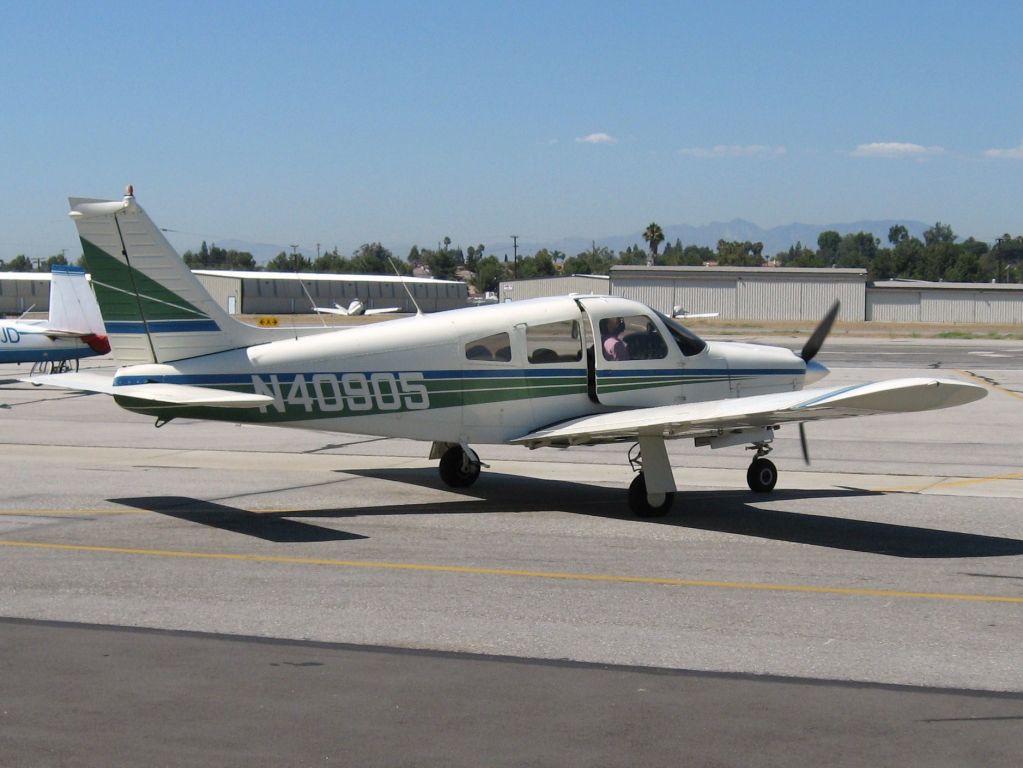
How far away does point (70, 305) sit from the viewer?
32281 millimetres

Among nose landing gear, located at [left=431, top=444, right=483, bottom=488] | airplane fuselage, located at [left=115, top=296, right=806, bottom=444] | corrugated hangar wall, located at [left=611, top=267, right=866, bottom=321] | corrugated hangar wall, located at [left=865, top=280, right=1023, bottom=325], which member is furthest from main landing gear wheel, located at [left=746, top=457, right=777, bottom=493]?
corrugated hangar wall, located at [left=865, top=280, right=1023, bottom=325]

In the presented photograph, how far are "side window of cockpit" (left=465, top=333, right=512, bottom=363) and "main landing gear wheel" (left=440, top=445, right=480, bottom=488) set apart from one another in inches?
69.6

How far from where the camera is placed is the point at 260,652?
7.27 metres

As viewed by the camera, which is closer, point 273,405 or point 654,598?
point 654,598

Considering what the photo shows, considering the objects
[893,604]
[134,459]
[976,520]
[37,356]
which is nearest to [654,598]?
[893,604]

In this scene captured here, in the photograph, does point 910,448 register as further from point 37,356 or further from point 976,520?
point 37,356

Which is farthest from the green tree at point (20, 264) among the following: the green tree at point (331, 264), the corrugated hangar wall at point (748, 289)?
the corrugated hangar wall at point (748, 289)

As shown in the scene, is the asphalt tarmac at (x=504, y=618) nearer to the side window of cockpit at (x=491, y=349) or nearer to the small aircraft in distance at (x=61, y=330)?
the side window of cockpit at (x=491, y=349)

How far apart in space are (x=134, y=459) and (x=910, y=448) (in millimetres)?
11904

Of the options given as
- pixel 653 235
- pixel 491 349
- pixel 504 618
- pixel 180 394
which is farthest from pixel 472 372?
pixel 653 235

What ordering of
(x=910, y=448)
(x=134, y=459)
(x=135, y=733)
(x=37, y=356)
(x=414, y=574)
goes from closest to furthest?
(x=135, y=733), (x=414, y=574), (x=134, y=459), (x=910, y=448), (x=37, y=356)

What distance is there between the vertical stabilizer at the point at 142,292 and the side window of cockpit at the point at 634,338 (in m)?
4.13

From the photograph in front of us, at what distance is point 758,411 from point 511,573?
2.94 m

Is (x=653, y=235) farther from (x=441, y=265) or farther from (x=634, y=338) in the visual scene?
(x=634, y=338)
